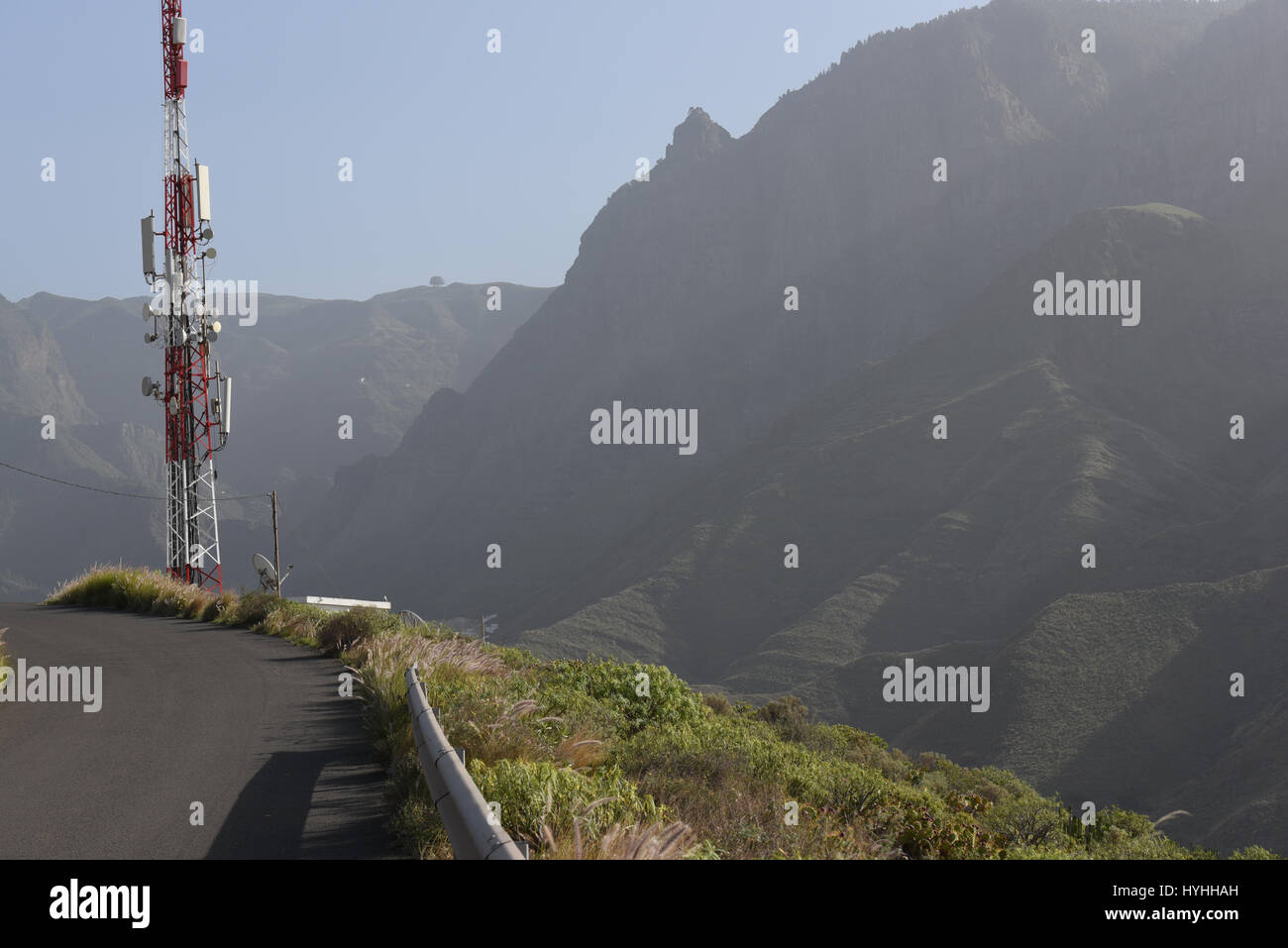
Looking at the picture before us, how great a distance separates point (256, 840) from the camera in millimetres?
Result: 6543

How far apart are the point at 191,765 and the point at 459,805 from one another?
406cm

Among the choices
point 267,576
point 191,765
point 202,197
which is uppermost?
point 202,197

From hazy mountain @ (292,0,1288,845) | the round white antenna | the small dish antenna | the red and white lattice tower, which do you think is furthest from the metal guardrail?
hazy mountain @ (292,0,1288,845)

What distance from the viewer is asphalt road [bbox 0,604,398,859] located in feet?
21.5

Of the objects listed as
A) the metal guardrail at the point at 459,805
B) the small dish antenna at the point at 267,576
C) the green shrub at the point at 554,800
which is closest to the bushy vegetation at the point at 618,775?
the green shrub at the point at 554,800

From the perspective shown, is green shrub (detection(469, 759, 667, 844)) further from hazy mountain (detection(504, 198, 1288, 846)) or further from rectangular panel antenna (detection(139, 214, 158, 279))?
hazy mountain (detection(504, 198, 1288, 846))

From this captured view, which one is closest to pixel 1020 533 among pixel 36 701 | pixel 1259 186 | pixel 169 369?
pixel 1259 186

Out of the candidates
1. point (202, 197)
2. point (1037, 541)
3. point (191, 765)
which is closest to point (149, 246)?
point (202, 197)

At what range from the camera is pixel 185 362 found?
28.7 m

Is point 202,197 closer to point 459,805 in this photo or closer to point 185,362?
point 185,362

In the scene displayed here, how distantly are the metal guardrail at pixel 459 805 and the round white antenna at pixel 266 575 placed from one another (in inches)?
721
